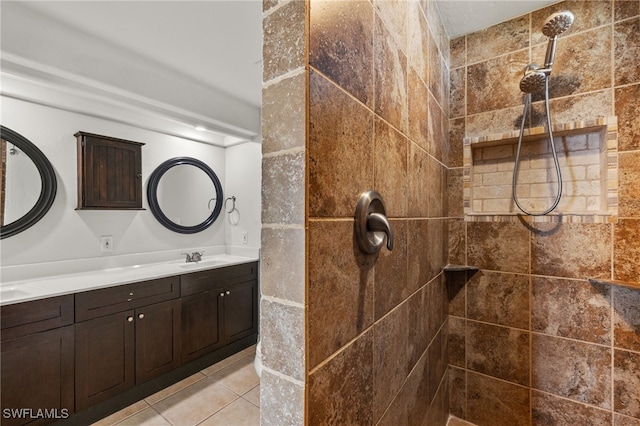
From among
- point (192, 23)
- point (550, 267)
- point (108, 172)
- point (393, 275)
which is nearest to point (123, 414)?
point (108, 172)

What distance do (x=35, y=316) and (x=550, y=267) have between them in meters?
2.82

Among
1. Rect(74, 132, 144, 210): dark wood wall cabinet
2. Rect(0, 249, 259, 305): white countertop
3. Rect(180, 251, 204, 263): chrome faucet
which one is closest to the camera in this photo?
Rect(0, 249, 259, 305): white countertop

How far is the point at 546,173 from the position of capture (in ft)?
5.14

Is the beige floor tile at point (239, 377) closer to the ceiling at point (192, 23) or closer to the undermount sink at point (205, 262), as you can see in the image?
the undermount sink at point (205, 262)

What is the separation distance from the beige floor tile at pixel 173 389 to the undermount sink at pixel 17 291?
1038 mm

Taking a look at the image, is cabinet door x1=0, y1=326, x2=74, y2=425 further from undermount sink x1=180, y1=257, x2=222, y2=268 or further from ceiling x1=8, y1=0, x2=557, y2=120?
ceiling x1=8, y1=0, x2=557, y2=120

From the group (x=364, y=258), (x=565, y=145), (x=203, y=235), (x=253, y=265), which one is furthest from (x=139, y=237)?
(x=565, y=145)

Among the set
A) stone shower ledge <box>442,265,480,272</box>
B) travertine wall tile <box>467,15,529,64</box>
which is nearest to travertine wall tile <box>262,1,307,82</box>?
stone shower ledge <box>442,265,480,272</box>

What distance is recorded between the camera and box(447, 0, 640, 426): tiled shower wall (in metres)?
1.33

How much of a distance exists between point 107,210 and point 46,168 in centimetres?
48

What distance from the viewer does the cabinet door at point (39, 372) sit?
148 cm

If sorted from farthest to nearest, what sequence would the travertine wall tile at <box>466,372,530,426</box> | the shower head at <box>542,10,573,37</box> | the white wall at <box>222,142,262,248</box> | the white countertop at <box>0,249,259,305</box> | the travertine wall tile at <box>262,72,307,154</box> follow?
the white wall at <box>222,142,262,248</box>
the white countertop at <box>0,249,259,305</box>
the travertine wall tile at <box>466,372,530,426</box>
the shower head at <box>542,10,573,37</box>
the travertine wall tile at <box>262,72,307,154</box>

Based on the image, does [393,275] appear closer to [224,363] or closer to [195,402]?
[195,402]

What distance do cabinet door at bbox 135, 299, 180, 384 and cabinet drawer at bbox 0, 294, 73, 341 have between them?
412 mm
